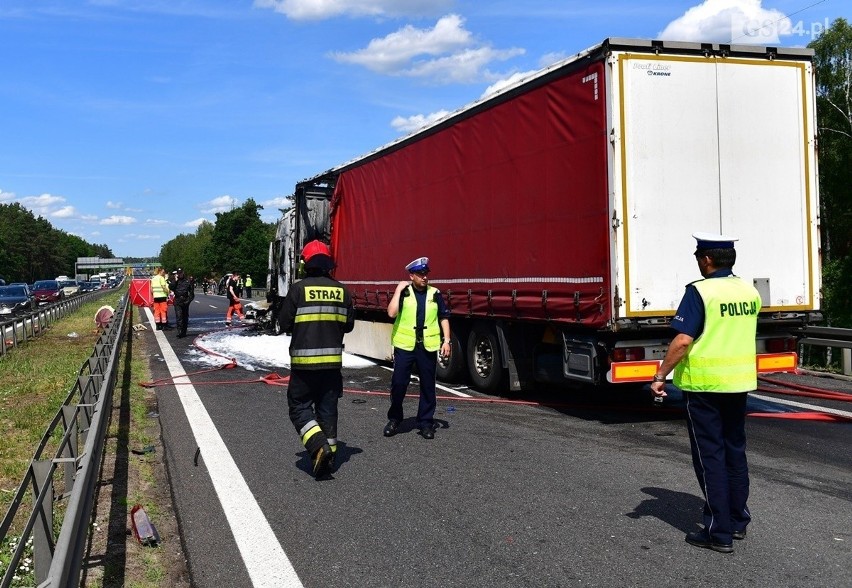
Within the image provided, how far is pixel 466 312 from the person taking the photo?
1060 centimetres

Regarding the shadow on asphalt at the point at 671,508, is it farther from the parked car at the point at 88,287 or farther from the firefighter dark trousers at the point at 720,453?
the parked car at the point at 88,287

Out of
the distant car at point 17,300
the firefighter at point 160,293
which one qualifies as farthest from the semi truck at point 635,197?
the distant car at point 17,300

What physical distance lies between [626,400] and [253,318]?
14629 millimetres

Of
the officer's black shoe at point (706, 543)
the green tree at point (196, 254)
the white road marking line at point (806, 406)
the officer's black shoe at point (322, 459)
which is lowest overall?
the white road marking line at point (806, 406)

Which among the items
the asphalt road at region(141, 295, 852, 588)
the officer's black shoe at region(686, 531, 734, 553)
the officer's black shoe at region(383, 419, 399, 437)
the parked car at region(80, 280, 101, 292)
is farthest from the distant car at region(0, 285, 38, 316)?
the officer's black shoe at region(686, 531, 734, 553)

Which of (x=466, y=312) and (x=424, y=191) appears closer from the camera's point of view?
(x=466, y=312)

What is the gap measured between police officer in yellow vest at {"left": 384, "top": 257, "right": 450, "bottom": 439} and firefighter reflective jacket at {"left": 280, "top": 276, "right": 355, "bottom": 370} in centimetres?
131

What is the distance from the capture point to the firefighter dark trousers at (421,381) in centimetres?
759

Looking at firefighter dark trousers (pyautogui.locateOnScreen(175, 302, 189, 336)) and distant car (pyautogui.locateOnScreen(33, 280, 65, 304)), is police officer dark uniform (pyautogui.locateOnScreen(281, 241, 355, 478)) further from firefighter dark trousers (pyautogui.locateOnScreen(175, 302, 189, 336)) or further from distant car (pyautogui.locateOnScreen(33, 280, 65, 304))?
distant car (pyautogui.locateOnScreen(33, 280, 65, 304))

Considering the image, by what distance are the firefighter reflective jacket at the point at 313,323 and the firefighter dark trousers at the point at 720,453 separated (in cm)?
282

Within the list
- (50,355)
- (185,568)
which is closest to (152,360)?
(50,355)

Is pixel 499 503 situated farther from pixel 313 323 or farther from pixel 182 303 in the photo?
pixel 182 303

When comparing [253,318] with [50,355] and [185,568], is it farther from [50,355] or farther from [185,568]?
[185,568]

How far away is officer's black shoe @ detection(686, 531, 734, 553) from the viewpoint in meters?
4.36
